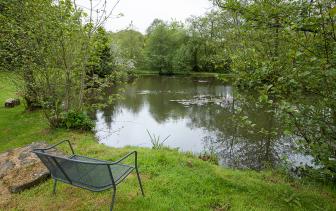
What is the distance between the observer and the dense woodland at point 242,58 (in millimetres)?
3414

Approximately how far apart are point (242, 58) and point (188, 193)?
2.27 m

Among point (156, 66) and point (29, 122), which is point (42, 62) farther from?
point (156, 66)

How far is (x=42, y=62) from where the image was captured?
301 inches

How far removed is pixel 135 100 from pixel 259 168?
11.6 m

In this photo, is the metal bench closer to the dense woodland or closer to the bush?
the dense woodland

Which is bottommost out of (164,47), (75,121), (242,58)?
(75,121)

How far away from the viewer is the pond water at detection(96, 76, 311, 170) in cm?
764

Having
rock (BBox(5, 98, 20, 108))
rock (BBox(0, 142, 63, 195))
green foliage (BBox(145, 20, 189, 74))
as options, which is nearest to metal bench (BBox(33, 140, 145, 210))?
rock (BBox(0, 142, 63, 195))

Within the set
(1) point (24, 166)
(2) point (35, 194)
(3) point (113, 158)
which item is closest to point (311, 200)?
(3) point (113, 158)

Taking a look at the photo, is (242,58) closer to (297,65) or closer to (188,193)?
(297,65)

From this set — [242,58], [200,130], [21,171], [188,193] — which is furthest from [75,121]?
[242,58]

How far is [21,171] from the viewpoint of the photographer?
4.81 metres

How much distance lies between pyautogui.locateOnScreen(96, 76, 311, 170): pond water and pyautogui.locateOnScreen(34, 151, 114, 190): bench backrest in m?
2.70

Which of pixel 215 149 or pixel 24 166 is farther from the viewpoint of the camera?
pixel 215 149
